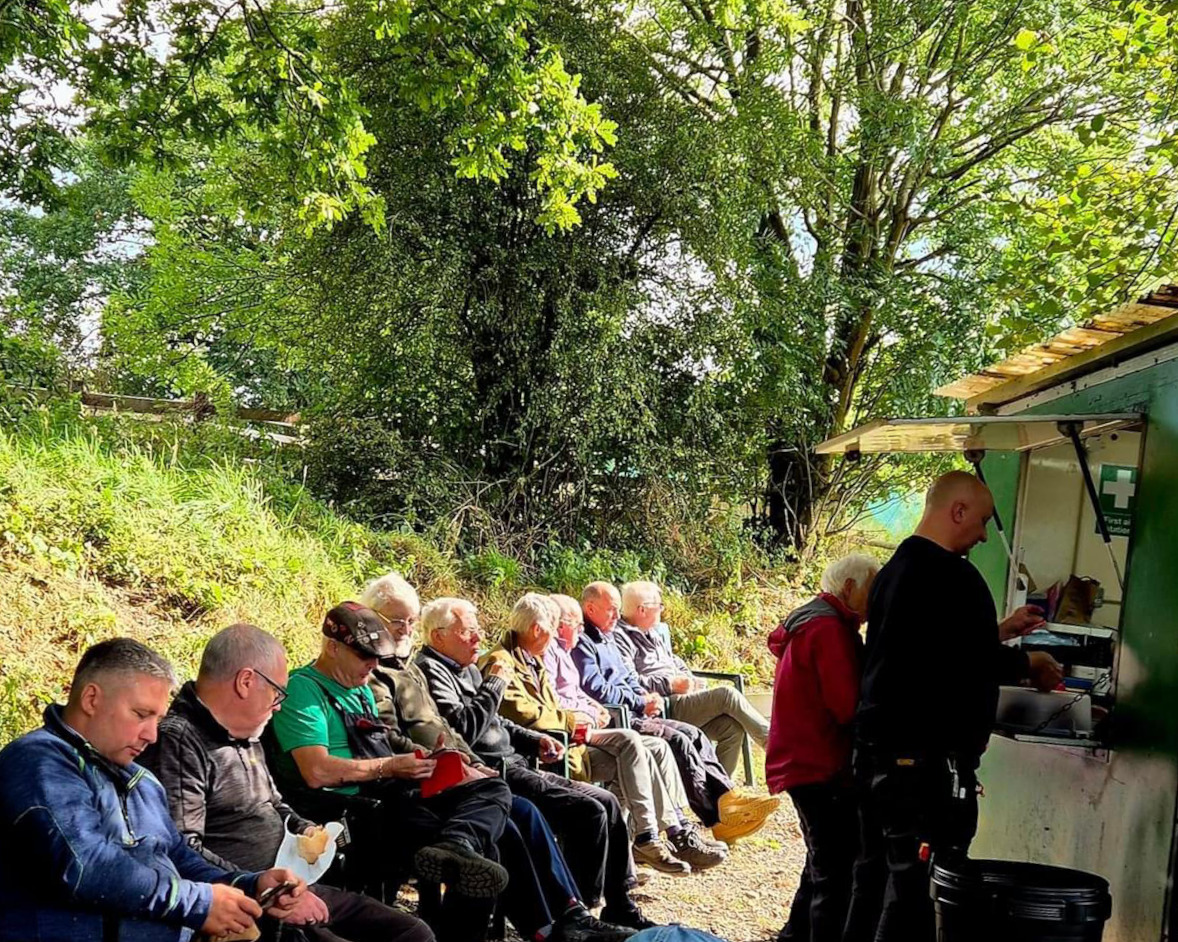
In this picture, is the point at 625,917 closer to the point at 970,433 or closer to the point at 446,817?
the point at 446,817

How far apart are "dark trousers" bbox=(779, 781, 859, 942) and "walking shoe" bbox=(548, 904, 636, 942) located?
771 mm

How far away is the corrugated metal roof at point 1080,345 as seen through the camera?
418cm

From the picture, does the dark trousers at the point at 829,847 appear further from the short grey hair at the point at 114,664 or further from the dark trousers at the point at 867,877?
the short grey hair at the point at 114,664

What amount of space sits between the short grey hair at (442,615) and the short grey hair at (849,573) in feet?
5.27

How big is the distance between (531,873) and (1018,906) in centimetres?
202

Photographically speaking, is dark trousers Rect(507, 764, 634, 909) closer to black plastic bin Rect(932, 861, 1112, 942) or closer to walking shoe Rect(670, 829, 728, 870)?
walking shoe Rect(670, 829, 728, 870)

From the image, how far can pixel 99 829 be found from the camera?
2.94 meters

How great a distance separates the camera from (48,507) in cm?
710

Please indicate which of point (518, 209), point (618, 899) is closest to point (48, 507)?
point (618, 899)

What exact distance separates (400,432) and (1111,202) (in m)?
6.22

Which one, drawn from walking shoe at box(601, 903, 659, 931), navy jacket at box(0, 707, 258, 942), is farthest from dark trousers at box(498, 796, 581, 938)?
navy jacket at box(0, 707, 258, 942)

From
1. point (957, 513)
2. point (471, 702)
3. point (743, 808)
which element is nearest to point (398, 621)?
point (471, 702)

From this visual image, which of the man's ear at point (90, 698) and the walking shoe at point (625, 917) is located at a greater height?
the man's ear at point (90, 698)

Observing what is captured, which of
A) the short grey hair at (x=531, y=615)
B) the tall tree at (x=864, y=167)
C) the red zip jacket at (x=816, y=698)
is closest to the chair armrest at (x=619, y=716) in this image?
the short grey hair at (x=531, y=615)
